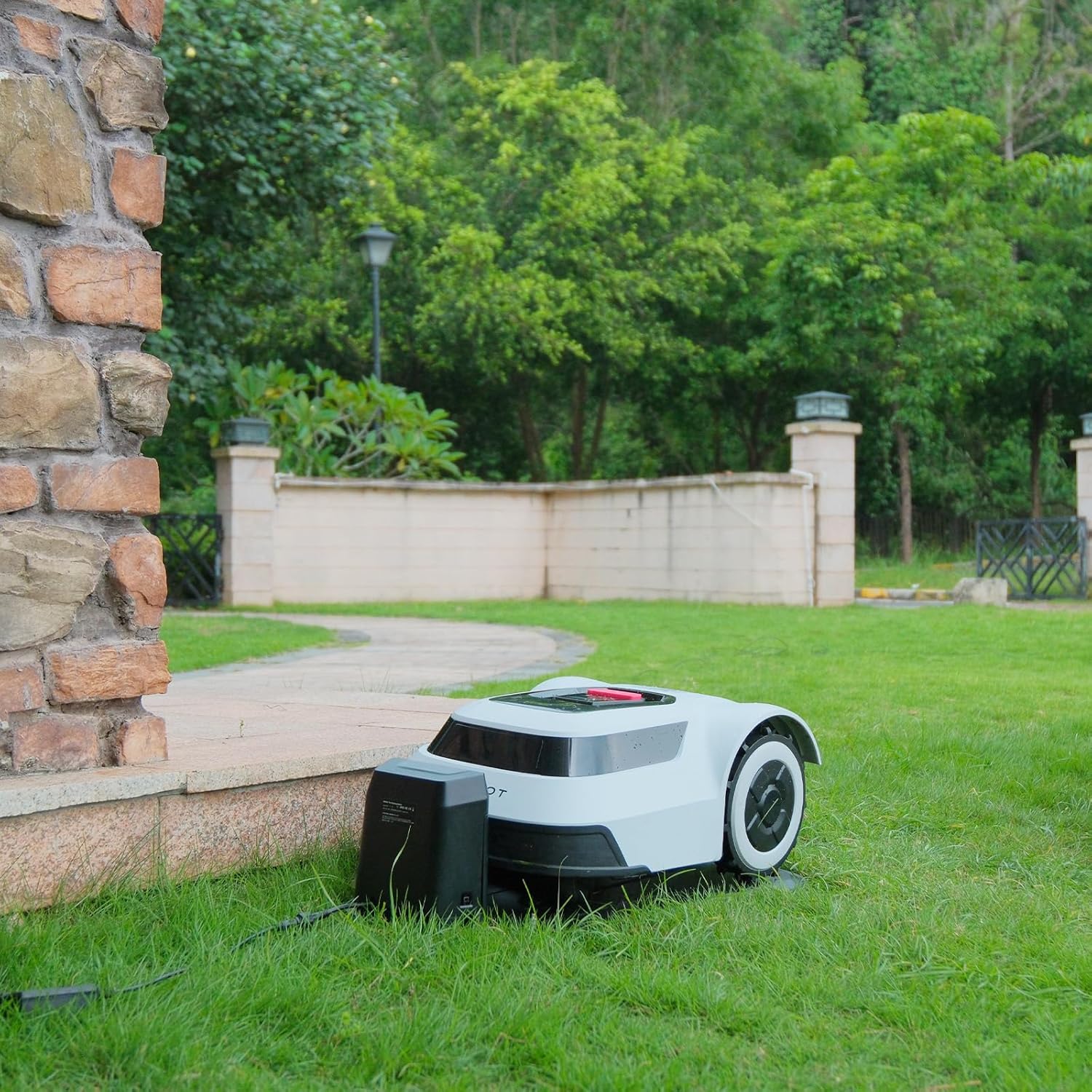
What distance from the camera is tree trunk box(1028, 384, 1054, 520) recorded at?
24.9 meters

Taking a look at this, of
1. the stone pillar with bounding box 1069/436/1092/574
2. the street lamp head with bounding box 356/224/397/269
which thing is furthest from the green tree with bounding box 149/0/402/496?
the stone pillar with bounding box 1069/436/1092/574

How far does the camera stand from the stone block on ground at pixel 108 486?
3.11m

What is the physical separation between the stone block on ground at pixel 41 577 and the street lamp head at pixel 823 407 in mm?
11221

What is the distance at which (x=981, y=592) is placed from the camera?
46.2 feet

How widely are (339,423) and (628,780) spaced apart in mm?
14290

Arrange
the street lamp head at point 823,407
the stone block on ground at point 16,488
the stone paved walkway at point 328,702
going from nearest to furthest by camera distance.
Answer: the stone block on ground at point 16,488
the stone paved walkway at point 328,702
the street lamp head at point 823,407

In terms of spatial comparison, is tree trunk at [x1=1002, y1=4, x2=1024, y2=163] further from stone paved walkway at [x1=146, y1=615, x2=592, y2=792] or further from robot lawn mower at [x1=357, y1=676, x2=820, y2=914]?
robot lawn mower at [x1=357, y1=676, x2=820, y2=914]

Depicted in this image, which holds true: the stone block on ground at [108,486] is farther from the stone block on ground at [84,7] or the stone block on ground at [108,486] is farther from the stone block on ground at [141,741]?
the stone block on ground at [84,7]

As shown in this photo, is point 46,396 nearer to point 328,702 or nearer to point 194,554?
point 328,702

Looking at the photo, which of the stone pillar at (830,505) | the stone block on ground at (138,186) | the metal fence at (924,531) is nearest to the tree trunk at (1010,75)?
the metal fence at (924,531)

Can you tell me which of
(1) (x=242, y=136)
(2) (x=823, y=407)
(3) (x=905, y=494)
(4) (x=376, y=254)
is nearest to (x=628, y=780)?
(2) (x=823, y=407)

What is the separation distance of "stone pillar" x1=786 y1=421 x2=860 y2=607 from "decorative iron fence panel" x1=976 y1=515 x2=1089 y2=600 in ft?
9.74

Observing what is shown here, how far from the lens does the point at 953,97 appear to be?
85.2ft

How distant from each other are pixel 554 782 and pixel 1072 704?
4.04 meters
